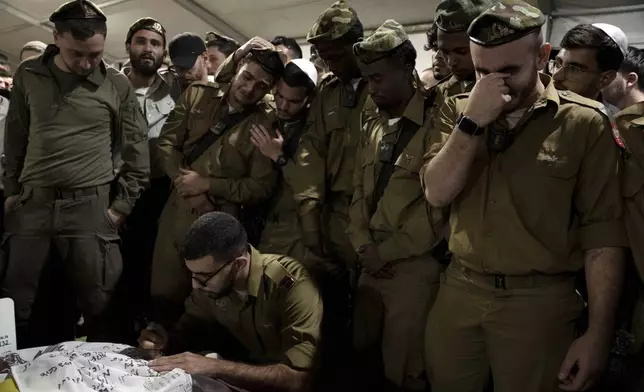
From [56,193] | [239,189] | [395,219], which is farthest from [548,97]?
[56,193]

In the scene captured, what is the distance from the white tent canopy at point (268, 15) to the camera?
13.6ft

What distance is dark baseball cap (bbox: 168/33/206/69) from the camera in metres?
3.43

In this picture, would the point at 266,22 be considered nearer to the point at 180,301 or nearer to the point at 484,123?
the point at 180,301

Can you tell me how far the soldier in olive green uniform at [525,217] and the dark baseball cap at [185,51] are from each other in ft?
7.38

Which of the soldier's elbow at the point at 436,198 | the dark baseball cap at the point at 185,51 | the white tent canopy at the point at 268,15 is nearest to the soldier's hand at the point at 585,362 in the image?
the soldier's elbow at the point at 436,198

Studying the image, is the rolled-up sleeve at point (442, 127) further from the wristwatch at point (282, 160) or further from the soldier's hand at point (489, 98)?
the wristwatch at point (282, 160)

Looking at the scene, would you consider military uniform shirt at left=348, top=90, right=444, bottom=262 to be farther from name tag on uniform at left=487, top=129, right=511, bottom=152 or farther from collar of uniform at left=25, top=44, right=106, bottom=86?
collar of uniform at left=25, top=44, right=106, bottom=86

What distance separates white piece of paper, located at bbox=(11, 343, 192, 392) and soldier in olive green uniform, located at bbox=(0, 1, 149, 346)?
99 cm

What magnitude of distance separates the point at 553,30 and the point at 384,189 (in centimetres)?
290

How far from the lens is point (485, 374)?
1725 millimetres

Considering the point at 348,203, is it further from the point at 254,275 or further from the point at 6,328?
the point at 6,328

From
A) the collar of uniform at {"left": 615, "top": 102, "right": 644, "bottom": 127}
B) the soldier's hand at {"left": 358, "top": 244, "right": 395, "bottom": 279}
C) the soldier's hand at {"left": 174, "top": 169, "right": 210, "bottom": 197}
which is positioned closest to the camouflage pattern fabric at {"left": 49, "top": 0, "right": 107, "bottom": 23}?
the soldier's hand at {"left": 174, "top": 169, "right": 210, "bottom": 197}

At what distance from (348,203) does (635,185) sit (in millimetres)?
1399

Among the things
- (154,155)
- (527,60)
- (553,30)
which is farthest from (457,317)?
(553,30)
